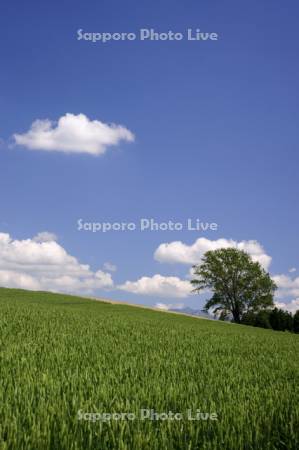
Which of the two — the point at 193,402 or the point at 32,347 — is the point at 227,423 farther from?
the point at 32,347

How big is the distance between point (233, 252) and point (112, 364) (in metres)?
79.5

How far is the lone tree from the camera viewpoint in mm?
87062

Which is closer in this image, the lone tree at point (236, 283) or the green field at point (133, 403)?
the green field at point (133, 403)

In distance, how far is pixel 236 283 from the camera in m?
87.1

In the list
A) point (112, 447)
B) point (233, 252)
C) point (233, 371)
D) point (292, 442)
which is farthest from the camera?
point (233, 252)

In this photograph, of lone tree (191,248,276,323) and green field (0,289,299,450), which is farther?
lone tree (191,248,276,323)

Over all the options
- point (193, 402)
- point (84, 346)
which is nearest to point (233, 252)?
point (84, 346)

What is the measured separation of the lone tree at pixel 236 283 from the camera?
87.1 m

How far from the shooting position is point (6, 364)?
31.3 feet

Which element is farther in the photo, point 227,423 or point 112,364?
point 112,364

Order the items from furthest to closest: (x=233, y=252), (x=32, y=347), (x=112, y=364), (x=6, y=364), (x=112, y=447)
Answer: (x=233, y=252)
(x=32, y=347)
(x=112, y=364)
(x=6, y=364)
(x=112, y=447)

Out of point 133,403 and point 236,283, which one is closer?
point 133,403

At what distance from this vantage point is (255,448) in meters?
5.25

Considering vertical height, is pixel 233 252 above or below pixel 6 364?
above
